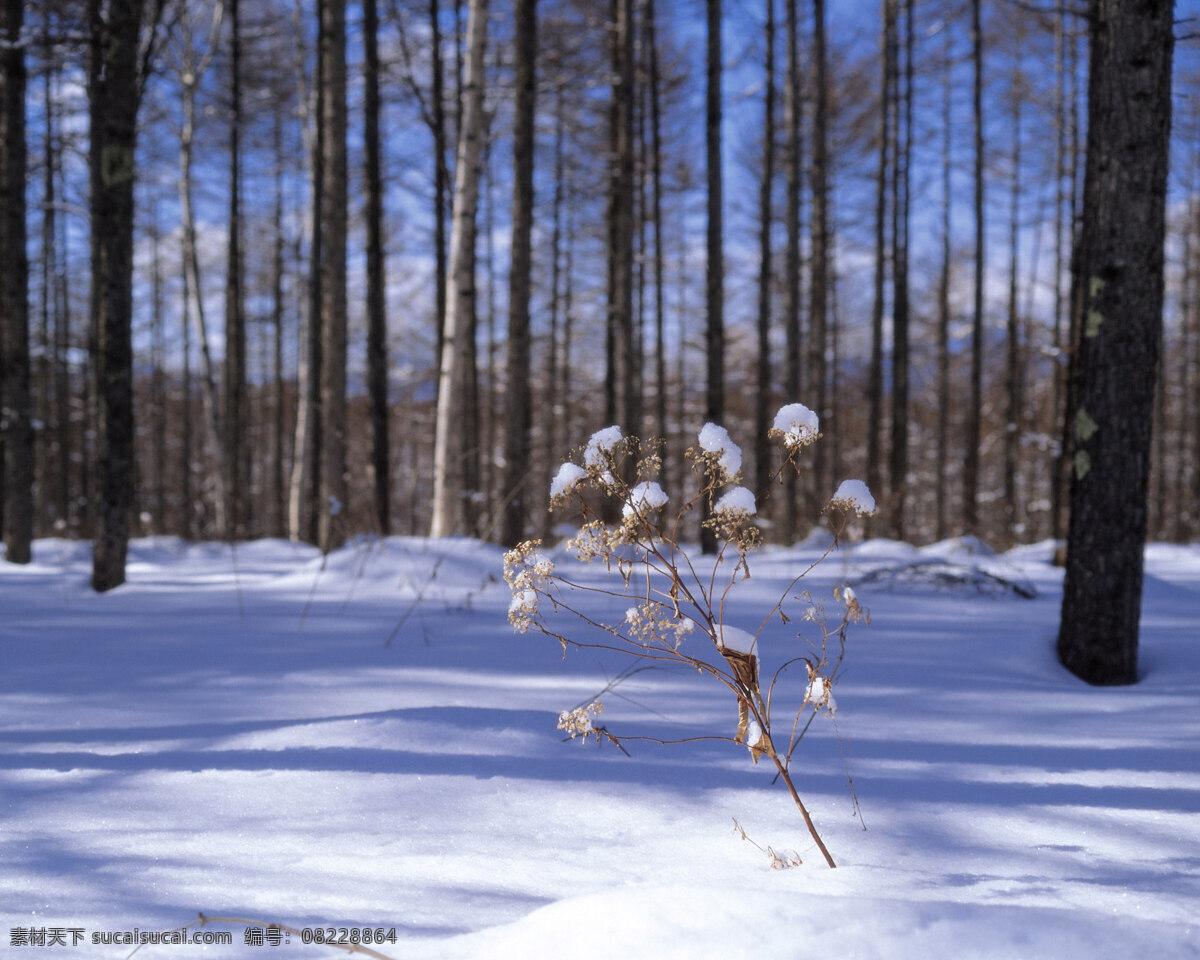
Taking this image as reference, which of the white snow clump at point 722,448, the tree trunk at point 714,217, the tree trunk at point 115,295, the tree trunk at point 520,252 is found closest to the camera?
the white snow clump at point 722,448

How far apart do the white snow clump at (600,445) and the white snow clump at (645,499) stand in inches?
3.5

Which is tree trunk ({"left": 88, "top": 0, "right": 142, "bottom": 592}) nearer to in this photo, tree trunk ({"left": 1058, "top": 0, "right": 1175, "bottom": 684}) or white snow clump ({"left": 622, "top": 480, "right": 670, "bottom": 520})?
white snow clump ({"left": 622, "top": 480, "right": 670, "bottom": 520})

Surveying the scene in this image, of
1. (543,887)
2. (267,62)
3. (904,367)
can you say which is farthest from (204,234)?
(543,887)

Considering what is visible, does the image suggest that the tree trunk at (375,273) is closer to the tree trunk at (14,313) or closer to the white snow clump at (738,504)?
the tree trunk at (14,313)

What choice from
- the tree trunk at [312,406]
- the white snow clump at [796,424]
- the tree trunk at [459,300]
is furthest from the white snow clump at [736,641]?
the tree trunk at [312,406]

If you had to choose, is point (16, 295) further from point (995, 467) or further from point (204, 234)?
point (995, 467)

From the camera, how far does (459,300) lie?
5.78 metres

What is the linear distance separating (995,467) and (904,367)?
22926mm

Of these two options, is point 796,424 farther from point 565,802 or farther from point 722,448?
point 565,802

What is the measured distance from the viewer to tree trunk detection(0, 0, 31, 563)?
686 cm

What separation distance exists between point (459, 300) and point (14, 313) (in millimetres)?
4480

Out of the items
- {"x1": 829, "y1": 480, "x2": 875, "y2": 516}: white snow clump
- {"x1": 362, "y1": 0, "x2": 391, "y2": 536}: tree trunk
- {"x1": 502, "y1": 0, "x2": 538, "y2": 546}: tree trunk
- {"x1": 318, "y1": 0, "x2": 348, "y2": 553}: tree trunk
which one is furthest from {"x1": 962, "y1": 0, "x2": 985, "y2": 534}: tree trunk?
{"x1": 829, "y1": 480, "x2": 875, "y2": 516}: white snow clump

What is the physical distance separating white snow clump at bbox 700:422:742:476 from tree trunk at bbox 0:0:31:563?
7.53m

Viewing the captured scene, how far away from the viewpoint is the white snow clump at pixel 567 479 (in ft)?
4.66
